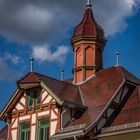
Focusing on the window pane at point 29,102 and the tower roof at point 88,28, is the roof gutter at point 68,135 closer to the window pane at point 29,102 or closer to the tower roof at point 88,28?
the window pane at point 29,102

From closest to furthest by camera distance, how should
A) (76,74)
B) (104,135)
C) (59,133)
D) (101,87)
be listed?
(104,135), (59,133), (101,87), (76,74)

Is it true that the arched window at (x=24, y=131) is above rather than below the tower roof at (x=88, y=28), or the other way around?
below

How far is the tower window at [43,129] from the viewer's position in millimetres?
34656

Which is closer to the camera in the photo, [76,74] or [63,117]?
[63,117]

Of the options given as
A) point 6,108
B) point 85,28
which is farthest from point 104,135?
point 85,28

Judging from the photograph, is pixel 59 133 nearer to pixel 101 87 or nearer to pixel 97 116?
pixel 97 116

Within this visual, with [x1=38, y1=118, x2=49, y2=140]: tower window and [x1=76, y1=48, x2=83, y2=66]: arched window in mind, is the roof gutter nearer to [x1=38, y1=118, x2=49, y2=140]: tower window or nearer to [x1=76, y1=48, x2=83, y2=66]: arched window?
[x1=38, y1=118, x2=49, y2=140]: tower window

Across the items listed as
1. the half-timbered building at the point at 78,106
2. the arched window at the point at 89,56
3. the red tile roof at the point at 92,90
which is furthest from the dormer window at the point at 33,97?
the arched window at the point at 89,56

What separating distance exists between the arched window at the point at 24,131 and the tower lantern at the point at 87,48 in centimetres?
577

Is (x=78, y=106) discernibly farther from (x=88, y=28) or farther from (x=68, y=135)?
(x=88, y=28)

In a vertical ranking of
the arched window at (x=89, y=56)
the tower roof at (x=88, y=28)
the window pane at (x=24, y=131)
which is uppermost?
the tower roof at (x=88, y=28)

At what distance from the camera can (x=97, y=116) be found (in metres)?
32.8

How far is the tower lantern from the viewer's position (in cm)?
3944

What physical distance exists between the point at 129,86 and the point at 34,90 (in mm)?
6581
